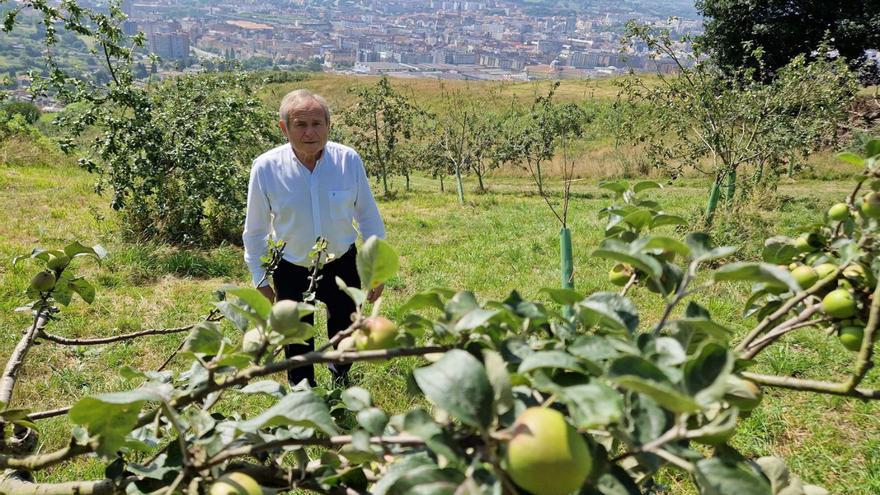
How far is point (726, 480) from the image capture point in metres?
0.53

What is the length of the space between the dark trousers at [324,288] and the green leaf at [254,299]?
2.02m

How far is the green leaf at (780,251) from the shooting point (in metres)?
0.98

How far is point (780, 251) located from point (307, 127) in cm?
216

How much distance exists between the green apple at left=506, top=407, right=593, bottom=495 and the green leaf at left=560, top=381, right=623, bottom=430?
0.06 ft

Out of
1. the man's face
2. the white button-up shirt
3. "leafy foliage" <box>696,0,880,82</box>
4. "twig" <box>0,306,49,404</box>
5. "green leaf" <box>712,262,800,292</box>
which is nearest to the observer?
"green leaf" <box>712,262,800,292</box>

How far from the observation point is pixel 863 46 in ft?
51.8

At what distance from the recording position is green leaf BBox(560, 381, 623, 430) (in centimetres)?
51

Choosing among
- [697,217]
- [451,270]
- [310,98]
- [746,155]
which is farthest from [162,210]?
[746,155]

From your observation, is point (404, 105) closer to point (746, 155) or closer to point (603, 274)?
point (746, 155)

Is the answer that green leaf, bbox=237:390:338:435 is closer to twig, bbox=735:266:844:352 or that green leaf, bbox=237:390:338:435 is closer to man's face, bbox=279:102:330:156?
twig, bbox=735:266:844:352

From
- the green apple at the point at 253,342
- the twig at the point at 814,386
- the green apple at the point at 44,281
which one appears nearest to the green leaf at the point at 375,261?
the green apple at the point at 253,342

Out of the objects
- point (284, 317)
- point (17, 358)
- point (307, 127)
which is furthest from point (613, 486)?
point (307, 127)

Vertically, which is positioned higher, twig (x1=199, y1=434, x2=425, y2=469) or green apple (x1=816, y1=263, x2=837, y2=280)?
green apple (x1=816, y1=263, x2=837, y2=280)

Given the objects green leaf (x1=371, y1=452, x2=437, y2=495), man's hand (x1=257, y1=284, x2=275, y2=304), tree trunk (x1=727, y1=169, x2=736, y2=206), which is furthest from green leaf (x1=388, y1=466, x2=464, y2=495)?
tree trunk (x1=727, y1=169, x2=736, y2=206)
